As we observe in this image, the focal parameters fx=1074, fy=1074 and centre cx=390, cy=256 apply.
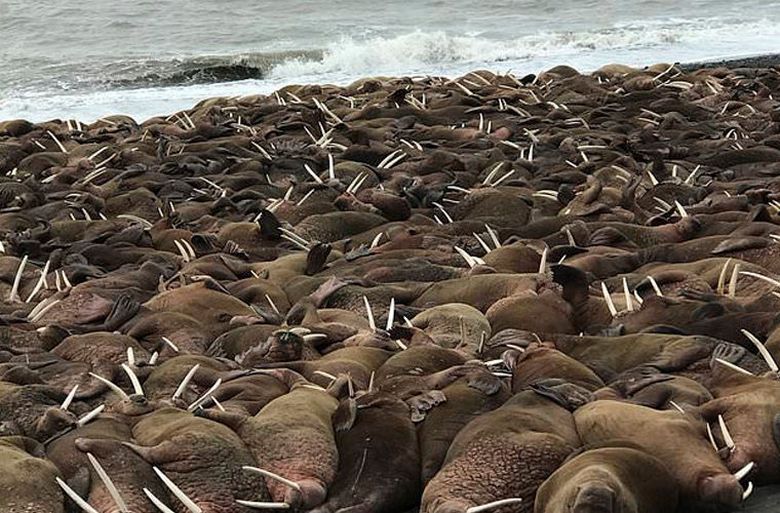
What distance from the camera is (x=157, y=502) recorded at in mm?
3537

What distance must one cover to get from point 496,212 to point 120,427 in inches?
156

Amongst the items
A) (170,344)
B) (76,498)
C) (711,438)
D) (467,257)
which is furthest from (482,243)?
(76,498)

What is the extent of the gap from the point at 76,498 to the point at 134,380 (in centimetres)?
109

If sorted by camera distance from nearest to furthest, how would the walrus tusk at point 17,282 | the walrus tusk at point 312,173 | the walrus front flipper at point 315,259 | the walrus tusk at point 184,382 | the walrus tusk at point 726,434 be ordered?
the walrus tusk at point 726,434
the walrus tusk at point 184,382
the walrus tusk at point 17,282
the walrus front flipper at point 315,259
the walrus tusk at point 312,173

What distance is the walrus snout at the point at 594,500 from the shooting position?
2938 mm

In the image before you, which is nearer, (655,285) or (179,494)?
(179,494)

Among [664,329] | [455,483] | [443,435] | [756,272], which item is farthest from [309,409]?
[756,272]

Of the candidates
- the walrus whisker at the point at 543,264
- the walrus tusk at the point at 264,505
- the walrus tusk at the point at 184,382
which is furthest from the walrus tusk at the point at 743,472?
the walrus whisker at the point at 543,264

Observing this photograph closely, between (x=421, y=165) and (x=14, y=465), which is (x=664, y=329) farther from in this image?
(x=421, y=165)

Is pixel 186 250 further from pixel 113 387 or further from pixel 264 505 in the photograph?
→ pixel 264 505

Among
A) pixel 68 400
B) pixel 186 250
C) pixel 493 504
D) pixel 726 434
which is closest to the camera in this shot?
pixel 493 504

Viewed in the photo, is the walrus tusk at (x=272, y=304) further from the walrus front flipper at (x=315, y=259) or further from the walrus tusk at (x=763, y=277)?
the walrus tusk at (x=763, y=277)

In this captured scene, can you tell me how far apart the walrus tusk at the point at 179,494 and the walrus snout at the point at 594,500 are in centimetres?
126

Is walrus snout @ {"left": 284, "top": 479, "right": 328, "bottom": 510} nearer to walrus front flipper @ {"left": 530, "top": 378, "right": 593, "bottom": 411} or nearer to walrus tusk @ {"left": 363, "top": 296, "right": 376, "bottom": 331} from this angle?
walrus front flipper @ {"left": 530, "top": 378, "right": 593, "bottom": 411}
